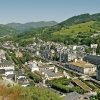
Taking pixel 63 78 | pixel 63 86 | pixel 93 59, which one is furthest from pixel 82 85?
pixel 93 59

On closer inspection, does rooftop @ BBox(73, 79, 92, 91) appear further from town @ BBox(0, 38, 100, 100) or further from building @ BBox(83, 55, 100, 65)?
building @ BBox(83, 55, 100, 65)

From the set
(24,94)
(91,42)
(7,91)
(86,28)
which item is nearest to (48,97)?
(24,94)

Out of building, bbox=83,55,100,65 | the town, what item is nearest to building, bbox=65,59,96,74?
the town

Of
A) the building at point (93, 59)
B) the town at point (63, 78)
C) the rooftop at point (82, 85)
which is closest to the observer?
the town at point (63, 78)

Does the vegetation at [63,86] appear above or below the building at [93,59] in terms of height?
below

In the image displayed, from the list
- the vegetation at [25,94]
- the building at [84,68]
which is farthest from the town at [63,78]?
the vegetation at [25,94]

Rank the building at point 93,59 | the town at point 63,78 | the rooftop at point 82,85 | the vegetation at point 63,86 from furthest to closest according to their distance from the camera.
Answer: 1. the building at point 93,59
2. the rooftop at point 82,85
3. the vegetation at point 63,86
4. the town at point 63,78

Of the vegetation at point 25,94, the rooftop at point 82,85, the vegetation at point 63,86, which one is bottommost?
the rooftop at point 82,85

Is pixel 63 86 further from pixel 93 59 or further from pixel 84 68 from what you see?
pixel 93 59

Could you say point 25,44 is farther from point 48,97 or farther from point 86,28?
point 48,97

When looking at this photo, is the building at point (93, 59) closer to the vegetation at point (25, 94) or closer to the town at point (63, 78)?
the town at point (63, 78)

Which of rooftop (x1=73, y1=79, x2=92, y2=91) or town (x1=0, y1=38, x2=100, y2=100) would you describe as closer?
town (x1=0, y1=38, x2=100, y2=100)
